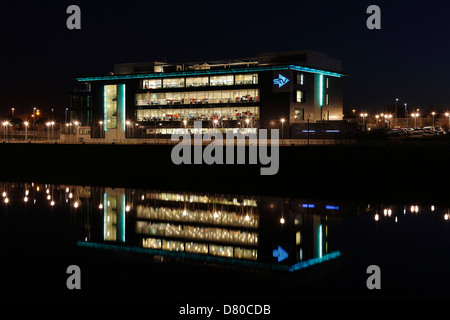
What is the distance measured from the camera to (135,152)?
6806cm

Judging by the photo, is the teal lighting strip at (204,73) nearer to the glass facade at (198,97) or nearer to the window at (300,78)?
the window at (300,78)

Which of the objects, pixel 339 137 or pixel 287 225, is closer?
pixel 287 225

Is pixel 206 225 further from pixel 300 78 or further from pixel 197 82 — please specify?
pixel 197 82

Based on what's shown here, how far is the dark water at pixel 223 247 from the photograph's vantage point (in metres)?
19.5

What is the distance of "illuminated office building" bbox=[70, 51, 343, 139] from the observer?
96.1 m

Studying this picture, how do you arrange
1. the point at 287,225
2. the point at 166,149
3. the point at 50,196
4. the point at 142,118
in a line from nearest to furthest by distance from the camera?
the point at 287,225 < the point at 50,196 < the point at 166,149 < the point at 142,118

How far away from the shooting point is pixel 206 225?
3189cm

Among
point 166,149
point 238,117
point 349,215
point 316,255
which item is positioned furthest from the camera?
point 238,117

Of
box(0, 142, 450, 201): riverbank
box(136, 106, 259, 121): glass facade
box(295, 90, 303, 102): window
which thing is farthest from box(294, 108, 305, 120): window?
box(0, 142, 450, 201): riverbank

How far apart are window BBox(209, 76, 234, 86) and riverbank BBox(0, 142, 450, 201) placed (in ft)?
121

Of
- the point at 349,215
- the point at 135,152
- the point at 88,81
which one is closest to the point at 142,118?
the point at 88,81

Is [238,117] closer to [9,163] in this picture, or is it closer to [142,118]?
[142,118]

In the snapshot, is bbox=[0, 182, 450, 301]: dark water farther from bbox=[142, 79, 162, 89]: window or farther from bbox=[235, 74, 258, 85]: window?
bbox=[142, 79, 162, 89]: window

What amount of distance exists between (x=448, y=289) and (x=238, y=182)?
32272 mm
